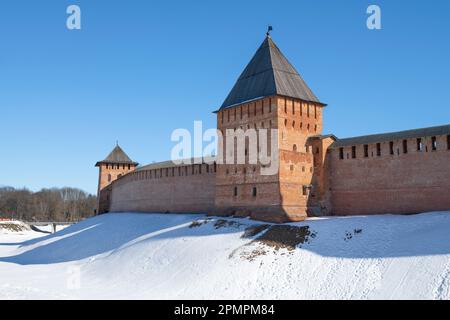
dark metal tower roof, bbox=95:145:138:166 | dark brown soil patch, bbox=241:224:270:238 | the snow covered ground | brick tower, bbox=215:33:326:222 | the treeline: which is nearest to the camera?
the snow covered ground

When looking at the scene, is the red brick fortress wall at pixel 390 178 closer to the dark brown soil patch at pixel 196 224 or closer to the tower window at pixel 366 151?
the tower window at pixel 366 151

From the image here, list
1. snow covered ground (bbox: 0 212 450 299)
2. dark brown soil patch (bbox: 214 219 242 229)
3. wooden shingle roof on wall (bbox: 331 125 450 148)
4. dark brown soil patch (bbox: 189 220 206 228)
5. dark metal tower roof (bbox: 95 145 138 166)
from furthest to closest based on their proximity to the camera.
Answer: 1. dark metal tower roof (bbox: 95 145 138 166)
2. dark brown soil patch (bbox: 189 220 206 228)
3. dark brown soil patch (bbox: 214 219 242 229)
4. wooden shingle roof on wall (bbox: 331 125 450 148)
5. snow covered ground (bbox: 0 212 450 299)

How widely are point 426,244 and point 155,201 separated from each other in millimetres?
18919

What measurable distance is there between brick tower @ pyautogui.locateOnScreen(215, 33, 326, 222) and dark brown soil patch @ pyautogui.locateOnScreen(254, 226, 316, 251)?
145cm

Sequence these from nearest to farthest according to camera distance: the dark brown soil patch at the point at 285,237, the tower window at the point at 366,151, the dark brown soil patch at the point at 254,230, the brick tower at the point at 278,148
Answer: the dark brown soil patch at the point at 285,237 < the dark brown soil patch at the point at 254,230 < the tower window at the point at 366,151 < the brick tower at the point at 278,148

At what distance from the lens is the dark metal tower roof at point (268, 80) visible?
1978 centimetres

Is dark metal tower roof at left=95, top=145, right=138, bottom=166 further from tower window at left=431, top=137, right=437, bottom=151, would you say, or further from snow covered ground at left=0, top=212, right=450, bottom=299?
tower window at left=431, top=137, right=437, bottom=151

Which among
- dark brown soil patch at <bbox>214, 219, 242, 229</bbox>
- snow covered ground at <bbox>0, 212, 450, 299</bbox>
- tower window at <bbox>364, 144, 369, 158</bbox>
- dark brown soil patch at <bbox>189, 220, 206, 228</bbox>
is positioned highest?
tower window at <bbox>364, 144, 369, 158</bbox>

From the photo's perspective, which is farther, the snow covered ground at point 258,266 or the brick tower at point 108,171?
the brick tower at point 108,171

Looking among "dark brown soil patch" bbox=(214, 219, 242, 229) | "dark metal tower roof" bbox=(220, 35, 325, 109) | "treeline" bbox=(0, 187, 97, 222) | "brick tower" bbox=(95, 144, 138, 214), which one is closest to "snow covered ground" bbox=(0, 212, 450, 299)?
"dark brown soil patch" bbox=(214, 219, 242, 229)

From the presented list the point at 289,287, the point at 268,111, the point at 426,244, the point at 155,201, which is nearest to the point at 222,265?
the point at 289,287

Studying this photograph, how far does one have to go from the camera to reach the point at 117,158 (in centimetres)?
3675

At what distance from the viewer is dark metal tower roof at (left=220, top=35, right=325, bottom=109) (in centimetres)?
1978

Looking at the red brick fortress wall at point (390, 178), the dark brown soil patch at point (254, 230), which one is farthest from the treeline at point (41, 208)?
the red brick fortress wall at point (390, 178)
